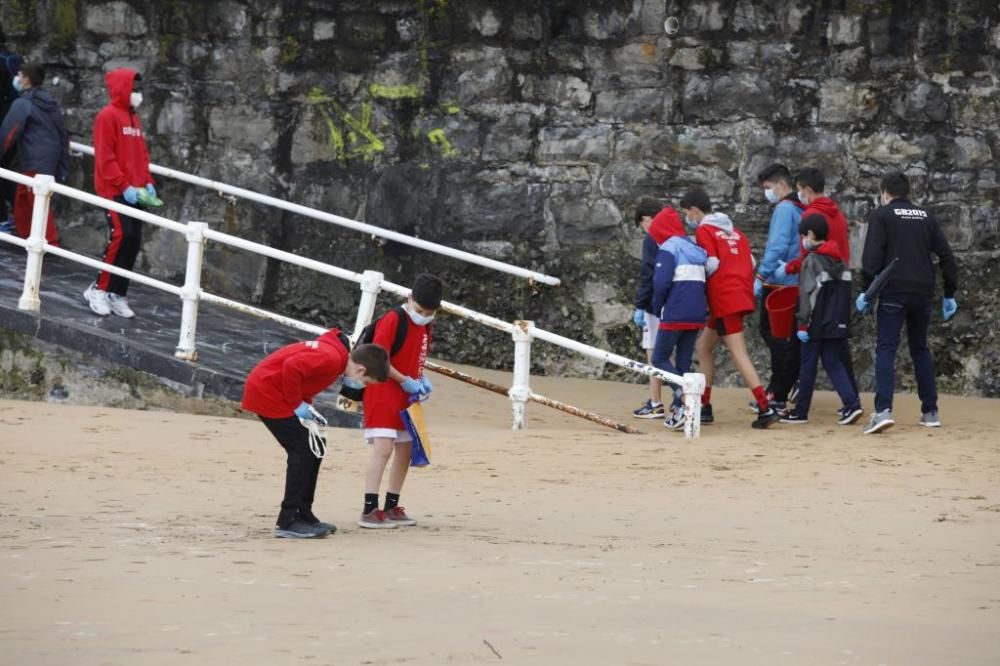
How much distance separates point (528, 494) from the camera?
8188 mm

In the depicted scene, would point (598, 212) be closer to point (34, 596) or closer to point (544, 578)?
point (544, 578)

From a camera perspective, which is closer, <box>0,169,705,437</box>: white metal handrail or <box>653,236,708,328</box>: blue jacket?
<box>0,169,705,437</box>: white metal handrail

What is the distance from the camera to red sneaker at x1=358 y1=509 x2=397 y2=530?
24.2 feet

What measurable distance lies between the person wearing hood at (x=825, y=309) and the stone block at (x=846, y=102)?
4.36 feet

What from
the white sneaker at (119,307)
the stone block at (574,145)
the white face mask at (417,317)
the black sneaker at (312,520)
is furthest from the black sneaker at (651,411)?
the black sneaker at (312,520)

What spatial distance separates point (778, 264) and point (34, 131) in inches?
183

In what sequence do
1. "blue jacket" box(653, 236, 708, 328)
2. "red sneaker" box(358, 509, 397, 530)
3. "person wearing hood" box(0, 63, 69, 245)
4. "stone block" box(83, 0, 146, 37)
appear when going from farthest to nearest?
"stone block" box(83, 0, 146, 37) < "person wearing hood" box(0, 63, 69, 245) < "blue jacket" box(653, 236, 708, 328) < "red sneaker" box(358, 509, 397, 530)

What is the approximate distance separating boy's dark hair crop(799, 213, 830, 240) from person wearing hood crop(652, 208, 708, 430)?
0.57 m

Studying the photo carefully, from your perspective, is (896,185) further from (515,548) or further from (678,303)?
(515,548)

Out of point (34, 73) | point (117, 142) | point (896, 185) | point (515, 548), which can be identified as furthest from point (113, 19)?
point (515, 548)

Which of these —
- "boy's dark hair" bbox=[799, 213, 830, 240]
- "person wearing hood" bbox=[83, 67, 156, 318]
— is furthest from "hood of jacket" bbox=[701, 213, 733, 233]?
"person wearing hood" bbox=[83, 67, 156, 318]

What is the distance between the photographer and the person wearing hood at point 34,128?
449 inches

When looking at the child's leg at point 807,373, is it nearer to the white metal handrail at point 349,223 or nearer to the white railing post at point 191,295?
the white metal handrail at point 349,223

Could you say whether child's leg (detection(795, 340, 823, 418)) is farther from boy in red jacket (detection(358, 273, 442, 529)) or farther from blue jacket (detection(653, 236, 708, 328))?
boy in red jacket (detection(358, 273, 442, 529))
